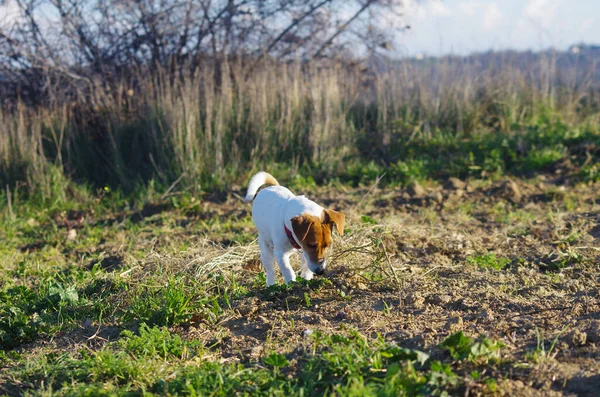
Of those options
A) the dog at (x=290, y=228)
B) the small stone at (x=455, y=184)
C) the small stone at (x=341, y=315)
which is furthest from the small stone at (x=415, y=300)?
the small stone at (x=455, y=184)

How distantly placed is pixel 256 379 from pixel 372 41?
35.6 feet

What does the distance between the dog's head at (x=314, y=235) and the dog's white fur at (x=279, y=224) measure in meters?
0.02

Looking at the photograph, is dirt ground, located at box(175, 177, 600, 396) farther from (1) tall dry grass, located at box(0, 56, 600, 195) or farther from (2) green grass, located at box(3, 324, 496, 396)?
(1) tall dry grass, located at box(0, 56, 600, 195)

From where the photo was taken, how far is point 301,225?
14.0 ft

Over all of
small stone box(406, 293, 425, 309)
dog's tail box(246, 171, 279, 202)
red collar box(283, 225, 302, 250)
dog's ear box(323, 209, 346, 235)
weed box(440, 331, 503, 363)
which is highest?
dog's tail box(246, 171, 279, 202)

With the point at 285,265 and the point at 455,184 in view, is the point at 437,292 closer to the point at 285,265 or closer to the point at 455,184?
the point at 285,265

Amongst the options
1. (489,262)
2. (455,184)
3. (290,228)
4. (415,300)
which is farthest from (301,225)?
(455,184)

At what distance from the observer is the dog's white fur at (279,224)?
14.7 ft

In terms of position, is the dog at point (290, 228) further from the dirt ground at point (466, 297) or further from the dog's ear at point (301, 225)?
the dirt ground at point (466, 297)

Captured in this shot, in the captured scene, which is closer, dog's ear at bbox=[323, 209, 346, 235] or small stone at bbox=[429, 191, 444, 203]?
dog's ear at bbox=[323, 209, 346, 235]

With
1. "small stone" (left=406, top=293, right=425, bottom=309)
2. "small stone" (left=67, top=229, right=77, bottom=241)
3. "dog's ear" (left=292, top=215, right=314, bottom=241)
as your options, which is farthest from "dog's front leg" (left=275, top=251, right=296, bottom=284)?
"small stone" (left=67, top=229, right=77, bottom=241)

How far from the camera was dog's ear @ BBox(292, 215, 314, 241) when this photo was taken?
4262 mm

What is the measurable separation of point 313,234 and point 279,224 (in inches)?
16.6

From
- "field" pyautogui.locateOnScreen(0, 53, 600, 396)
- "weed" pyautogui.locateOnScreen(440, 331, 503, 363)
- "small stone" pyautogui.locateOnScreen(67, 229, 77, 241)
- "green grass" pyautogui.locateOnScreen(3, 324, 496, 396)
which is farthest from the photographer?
"small stone" pyautogui.locateOnScreen(67, 229, 77, 241)
